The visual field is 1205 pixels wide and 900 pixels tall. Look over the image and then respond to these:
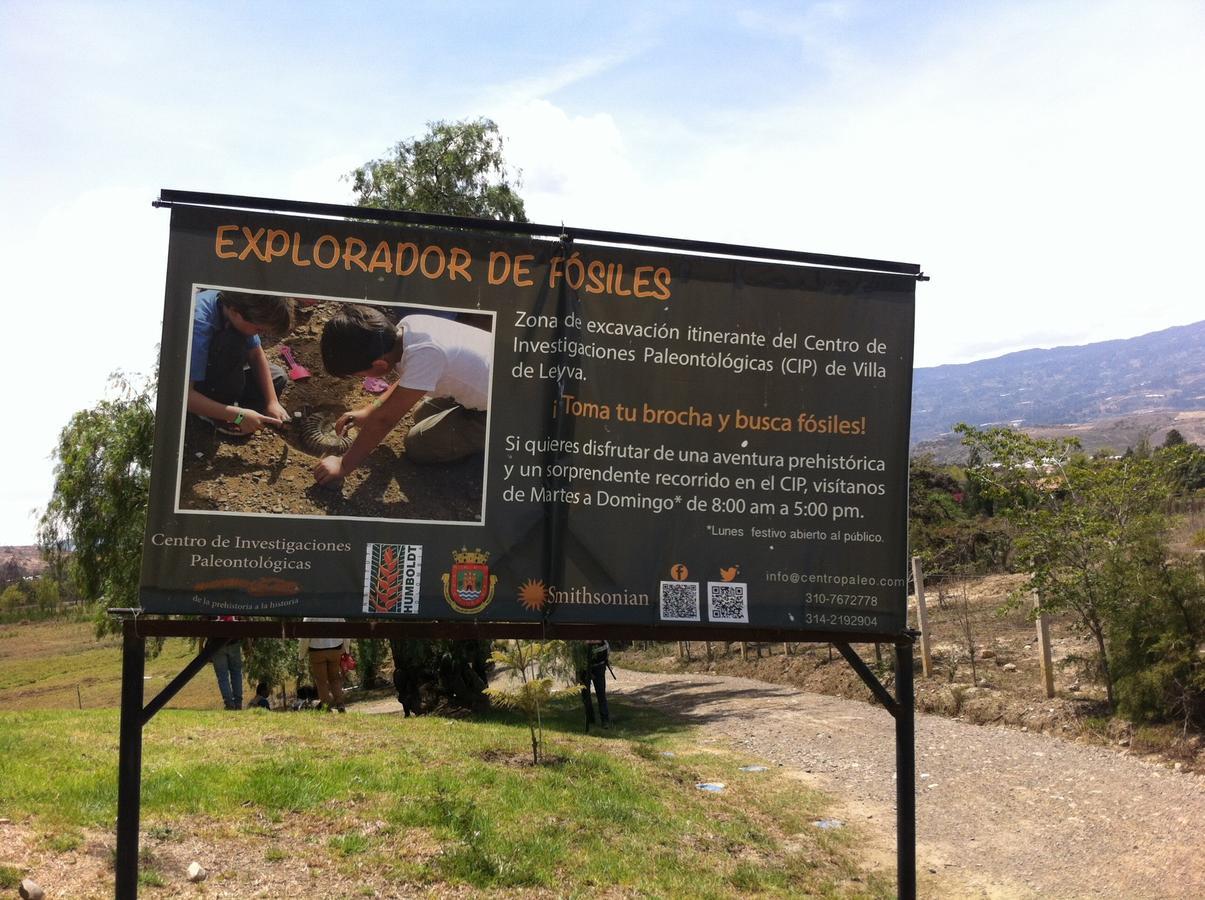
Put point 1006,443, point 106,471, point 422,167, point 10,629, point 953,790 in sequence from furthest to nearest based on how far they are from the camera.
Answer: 1. point 10,629
2. point 422,167
3. point 106,471
4. point 1006,443
5. point 953,790

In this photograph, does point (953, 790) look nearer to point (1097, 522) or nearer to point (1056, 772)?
point (1056, 772)

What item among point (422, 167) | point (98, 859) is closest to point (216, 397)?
point (98, 859)

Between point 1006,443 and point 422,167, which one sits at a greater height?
point 422,167

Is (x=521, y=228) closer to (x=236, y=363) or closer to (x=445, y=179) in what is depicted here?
(x=236, y=363)

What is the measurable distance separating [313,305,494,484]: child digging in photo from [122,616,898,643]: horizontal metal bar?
0.88m

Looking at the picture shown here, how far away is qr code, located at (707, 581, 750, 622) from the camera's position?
532 cm

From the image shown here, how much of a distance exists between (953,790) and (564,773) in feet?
13.5

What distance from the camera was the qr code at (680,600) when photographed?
530 centimetres

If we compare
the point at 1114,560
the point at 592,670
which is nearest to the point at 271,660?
the point at 592,670

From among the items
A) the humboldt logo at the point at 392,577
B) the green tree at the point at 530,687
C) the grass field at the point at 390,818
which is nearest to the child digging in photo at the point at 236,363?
the humboldt logo at the point at 392,577

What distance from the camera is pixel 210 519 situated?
4996 millimetres

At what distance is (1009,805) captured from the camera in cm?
970

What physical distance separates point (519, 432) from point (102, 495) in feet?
50.1

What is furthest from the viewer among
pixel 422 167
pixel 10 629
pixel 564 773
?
pixel 10 629
